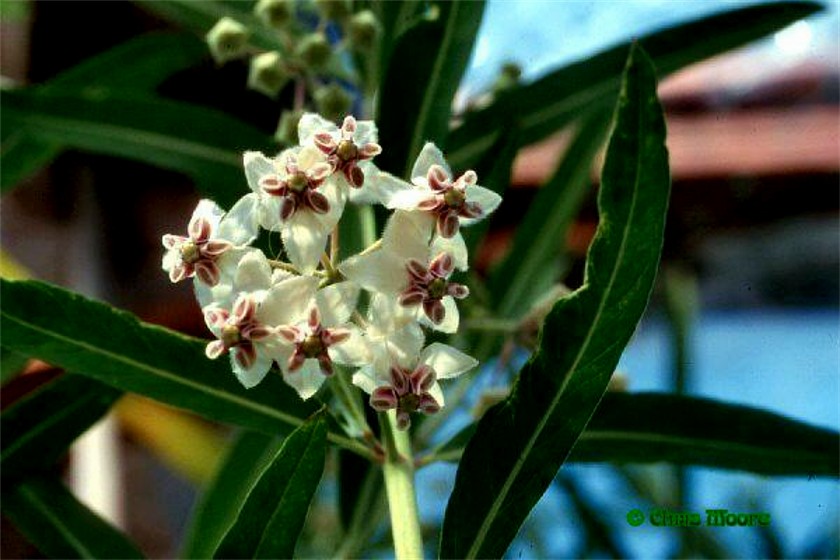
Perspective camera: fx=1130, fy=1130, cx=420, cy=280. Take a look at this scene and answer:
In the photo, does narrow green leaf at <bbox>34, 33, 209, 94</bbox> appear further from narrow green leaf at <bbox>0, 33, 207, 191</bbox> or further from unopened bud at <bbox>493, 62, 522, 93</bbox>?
unopened bud at <bbox>493, 62, 522, 93</bbox>

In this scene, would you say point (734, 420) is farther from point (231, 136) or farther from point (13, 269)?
point (13, 269)

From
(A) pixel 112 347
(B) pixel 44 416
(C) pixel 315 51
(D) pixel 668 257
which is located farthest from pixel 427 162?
(D) pixel 668 257

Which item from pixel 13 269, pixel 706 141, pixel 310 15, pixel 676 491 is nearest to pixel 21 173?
pixel 13 269

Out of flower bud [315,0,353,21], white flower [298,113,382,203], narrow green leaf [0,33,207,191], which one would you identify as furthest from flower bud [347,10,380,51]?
white flower [298,113,382,203]

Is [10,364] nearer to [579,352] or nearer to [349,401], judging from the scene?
[349,401]

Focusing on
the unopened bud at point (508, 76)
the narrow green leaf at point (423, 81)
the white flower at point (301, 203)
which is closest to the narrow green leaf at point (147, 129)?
the narrow green leaf at point (423, 81)

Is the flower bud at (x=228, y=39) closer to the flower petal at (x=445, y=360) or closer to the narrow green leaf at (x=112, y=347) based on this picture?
the narrow green leaf at (x=112, y=347)
